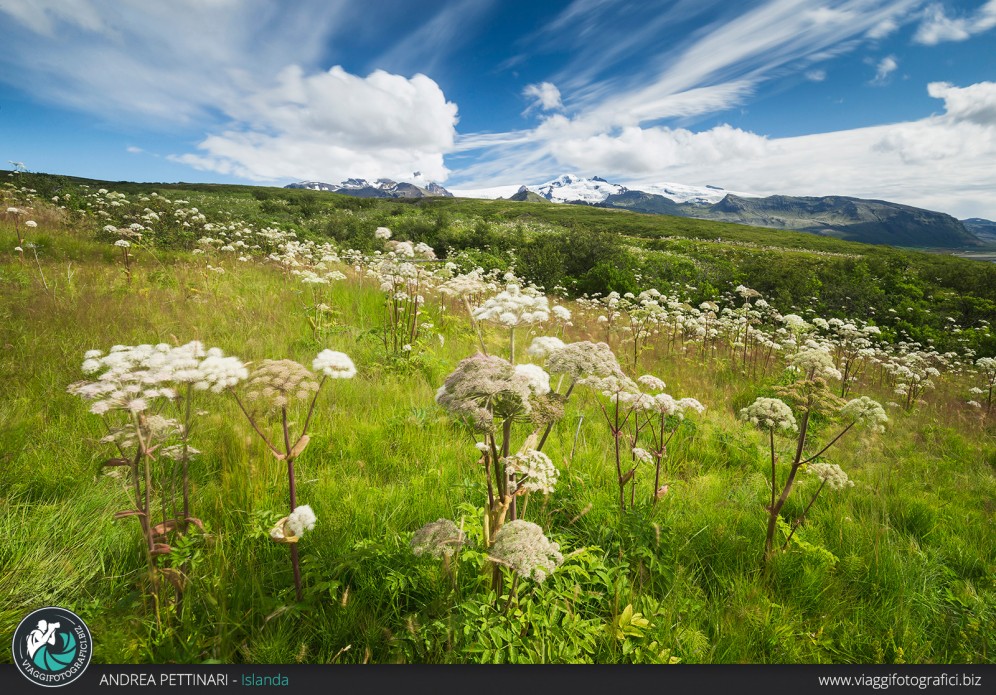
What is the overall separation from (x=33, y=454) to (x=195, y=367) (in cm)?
209

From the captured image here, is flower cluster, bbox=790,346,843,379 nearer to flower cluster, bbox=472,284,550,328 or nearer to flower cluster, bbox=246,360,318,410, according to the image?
flower cluster, bbox=472,284,550,328

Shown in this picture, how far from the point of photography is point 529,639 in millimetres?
1871

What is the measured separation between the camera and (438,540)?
1.83m

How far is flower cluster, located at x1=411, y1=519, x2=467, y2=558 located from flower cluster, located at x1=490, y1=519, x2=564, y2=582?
21 centimetres

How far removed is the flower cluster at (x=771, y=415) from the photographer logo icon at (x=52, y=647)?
414cm

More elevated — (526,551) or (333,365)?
(333,365)

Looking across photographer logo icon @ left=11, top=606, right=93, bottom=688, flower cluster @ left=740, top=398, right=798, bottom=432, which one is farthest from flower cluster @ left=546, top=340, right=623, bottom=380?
photographer logo icon @ left=11, top=606, right=93, bottom=688

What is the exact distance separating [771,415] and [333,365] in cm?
329

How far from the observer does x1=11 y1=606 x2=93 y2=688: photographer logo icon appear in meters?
1.67

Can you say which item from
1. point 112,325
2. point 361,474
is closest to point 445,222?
point 112,325

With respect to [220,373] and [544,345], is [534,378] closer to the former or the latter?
[544,345]

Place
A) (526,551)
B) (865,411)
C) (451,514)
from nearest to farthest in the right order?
(526,551) → (451,514) → (865,411)

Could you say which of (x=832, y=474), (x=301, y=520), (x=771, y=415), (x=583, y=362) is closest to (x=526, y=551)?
(x=301, y=520)

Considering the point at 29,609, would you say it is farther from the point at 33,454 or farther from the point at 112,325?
the point at 112,325
